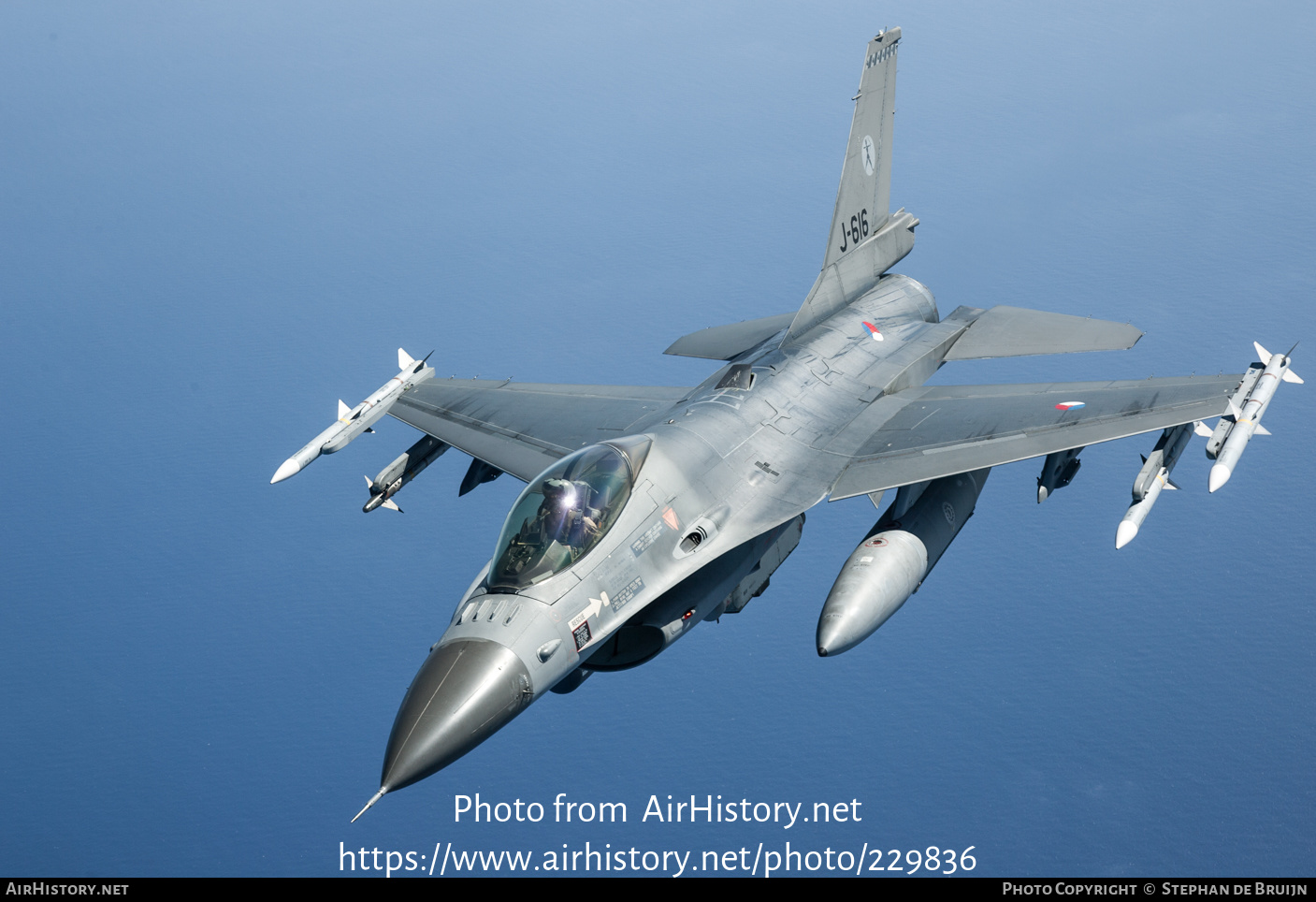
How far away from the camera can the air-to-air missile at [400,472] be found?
1669cm

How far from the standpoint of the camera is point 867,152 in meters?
18.6

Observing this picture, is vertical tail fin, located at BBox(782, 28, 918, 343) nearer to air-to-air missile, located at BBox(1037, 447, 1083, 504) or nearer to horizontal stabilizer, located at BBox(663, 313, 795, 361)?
horizontal stabilizer, located at BBox(663, 313, 795, 361)

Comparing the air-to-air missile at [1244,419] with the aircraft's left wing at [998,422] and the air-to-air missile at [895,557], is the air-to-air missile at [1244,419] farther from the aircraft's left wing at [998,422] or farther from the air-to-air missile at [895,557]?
the air-to-air missile at [895,557]

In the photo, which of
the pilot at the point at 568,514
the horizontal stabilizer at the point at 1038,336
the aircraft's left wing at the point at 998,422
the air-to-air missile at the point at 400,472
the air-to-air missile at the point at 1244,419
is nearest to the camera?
the pilot at the point at 568,514

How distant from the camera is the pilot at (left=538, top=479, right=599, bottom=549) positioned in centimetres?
1183

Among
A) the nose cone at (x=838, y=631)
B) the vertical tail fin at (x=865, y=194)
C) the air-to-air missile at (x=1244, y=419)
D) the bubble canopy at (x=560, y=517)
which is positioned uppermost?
the vertical tail fin at (x=865, y=194)

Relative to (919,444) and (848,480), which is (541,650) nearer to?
(848,480)

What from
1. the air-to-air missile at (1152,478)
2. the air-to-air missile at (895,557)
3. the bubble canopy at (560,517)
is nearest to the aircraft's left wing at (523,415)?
the bubble canopy at (560,517)

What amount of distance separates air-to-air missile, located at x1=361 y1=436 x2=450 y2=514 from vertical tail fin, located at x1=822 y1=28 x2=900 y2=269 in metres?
6.38

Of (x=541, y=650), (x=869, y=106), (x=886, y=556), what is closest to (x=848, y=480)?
(x=886, y=556)

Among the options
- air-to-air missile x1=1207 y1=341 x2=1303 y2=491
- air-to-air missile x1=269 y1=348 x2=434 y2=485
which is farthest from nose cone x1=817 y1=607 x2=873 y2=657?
air-to-air missile x1=269 y1=348 x2=434 y2=485

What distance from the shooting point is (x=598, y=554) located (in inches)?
470

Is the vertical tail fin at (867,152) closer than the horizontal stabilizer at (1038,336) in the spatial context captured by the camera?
No

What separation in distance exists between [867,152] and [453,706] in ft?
38.3
